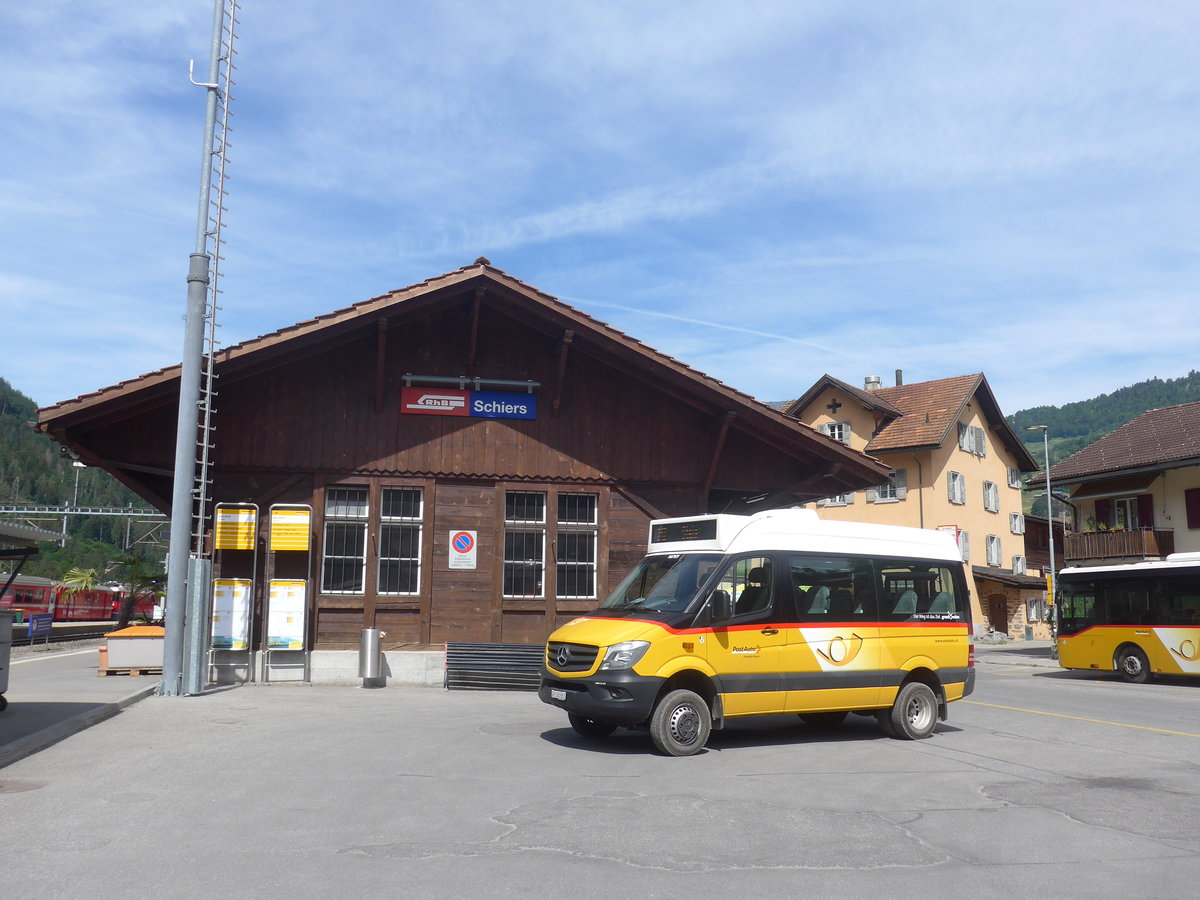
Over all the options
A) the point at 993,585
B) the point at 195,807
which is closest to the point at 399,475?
the point at 195,807

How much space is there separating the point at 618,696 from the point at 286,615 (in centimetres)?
933

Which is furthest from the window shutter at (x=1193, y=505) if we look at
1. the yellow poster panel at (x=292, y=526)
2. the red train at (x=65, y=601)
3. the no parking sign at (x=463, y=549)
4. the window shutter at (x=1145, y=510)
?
the red train at (x=65, y=601)

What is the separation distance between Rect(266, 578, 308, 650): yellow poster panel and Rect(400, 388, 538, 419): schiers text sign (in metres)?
3.70

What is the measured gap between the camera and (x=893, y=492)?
162 feet

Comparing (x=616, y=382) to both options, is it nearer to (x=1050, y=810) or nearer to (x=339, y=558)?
(x=339, y=558)

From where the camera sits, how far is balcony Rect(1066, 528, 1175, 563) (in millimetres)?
41562

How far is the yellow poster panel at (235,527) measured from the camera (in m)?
17.9

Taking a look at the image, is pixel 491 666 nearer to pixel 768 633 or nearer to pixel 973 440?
pixel 768 633

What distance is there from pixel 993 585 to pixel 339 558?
39657 mm

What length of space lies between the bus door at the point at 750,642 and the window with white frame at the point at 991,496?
43659 mm

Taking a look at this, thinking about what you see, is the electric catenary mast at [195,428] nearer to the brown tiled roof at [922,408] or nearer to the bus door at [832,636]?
the bus door at [832,636]

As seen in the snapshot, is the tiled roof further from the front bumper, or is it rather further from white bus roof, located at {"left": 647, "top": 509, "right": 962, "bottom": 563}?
the front bumper

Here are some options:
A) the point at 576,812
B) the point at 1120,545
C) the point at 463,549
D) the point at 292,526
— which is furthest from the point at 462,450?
the point at 1120,545

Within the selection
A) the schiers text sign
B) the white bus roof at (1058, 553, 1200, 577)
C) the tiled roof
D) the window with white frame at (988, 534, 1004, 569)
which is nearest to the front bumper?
the schiers text sign
